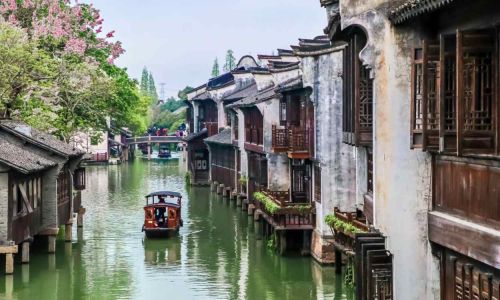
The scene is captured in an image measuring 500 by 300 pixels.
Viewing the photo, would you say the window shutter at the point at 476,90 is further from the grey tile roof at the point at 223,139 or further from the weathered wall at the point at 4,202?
the grey tile roof at the point at 223,139

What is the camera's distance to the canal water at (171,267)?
30641 millimetres

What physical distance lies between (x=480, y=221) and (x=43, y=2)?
37.0m

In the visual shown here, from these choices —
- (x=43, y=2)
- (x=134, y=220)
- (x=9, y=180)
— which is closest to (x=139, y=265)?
(x=9, y=180)

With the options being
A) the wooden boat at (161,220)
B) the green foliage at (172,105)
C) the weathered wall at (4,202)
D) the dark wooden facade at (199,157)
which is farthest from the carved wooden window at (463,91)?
the green foliage at (172,105)

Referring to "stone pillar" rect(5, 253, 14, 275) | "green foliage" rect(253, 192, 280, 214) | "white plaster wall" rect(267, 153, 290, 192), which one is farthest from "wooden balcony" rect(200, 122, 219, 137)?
"stone pillar" rect(5, 253, 14, 275)

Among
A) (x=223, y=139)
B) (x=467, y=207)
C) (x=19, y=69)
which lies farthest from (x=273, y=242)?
(x=223, y=139)

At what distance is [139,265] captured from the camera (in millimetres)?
36031

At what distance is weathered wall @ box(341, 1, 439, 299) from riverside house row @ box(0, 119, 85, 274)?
54.1ft

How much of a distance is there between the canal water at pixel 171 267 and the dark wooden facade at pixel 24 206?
1.49 meters

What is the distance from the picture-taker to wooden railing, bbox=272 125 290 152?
39.6 metres

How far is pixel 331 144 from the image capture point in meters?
33.5

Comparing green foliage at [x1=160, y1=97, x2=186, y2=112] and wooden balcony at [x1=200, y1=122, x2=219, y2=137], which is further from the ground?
green foliage at [x1=160, y1=97, x2=186, y2=112]

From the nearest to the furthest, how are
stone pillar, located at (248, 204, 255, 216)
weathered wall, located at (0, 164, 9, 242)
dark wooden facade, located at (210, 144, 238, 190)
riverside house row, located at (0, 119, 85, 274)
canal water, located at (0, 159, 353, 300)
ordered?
canal water, located at (0, 159, 353, 300) < weathered wall, located at (0, 164, 9, 242) < riverside house row, located at (0, 119, 85, 274) < stone pillar, located at (248, 204, 255, 216) < dark wooden facade, located at (210, 144, 238, 190)

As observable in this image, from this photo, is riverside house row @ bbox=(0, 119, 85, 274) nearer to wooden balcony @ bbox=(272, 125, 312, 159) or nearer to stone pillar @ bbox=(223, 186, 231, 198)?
wooden balcony @ bbox=(272, 125, 312, 159)
